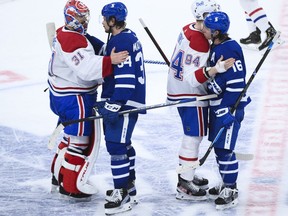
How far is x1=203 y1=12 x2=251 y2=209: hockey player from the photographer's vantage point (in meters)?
4.33

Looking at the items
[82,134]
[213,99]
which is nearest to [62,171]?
[82,134]

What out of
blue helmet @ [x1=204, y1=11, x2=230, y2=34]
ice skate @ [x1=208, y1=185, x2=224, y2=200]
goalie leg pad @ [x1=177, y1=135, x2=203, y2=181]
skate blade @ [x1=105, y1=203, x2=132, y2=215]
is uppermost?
blue helmet @ [x1=204, y1=11, x2=230, y2=34]

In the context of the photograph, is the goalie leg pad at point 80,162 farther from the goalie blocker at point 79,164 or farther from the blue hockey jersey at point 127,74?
the blue hockey jersey at point 127,74

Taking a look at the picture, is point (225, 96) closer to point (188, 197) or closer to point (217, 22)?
point (217, 22)

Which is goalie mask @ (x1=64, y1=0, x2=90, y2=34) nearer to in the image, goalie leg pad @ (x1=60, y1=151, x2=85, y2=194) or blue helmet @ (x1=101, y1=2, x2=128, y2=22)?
blue helmet @ (x1=101, y1=2, x2=128, y2=22)

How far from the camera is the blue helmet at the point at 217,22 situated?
4.30 m

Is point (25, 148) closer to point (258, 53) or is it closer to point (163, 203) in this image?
point (163, 203)

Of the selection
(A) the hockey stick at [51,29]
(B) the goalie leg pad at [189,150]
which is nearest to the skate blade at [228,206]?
(B) the goalie leg pad at [189,150]

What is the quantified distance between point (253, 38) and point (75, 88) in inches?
130

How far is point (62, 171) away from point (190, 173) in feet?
2.36

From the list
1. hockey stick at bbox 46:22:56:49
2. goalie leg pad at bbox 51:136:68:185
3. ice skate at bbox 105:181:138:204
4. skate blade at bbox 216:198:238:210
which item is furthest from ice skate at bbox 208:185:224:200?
hockey stick at bbox 46:22:56:49

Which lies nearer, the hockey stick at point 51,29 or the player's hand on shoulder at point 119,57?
the player's hand on shoulder at point 119,57

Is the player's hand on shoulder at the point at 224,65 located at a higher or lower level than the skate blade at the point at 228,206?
higher

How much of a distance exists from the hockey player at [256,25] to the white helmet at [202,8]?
9.29 feet
